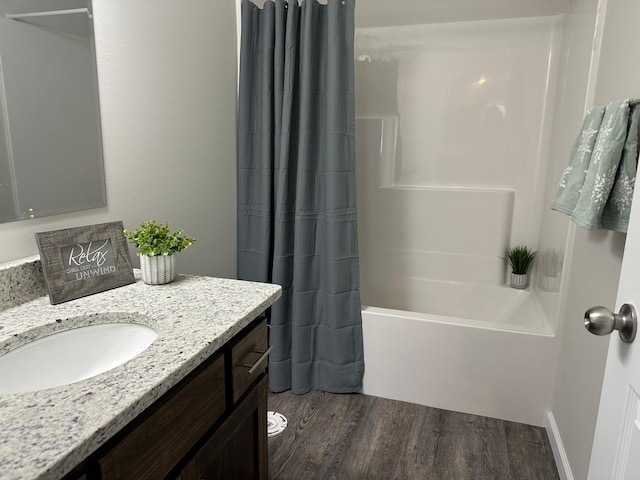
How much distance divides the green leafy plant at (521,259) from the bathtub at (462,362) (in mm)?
378

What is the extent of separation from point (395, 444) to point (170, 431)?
130 cm

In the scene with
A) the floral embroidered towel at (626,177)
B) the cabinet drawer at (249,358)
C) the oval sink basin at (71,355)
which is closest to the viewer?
the oval sink basin at (71,355)

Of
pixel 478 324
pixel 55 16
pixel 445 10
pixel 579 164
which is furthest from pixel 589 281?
pixel 55 16

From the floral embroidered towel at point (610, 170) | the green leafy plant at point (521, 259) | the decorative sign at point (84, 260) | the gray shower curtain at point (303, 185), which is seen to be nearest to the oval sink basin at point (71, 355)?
the decorative sign at point (84, 260)

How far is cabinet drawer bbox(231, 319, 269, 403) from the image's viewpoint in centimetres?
107

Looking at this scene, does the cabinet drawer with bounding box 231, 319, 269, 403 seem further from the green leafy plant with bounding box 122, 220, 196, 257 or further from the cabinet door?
the green leafy plant with bounding box 122, 220, 196, 257

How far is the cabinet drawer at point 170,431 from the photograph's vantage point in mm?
711

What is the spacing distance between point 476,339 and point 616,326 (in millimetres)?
1271

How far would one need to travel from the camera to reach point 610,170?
120 centimetres

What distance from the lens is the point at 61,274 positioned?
3.80 feet

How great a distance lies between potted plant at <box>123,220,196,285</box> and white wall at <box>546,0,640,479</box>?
1.34m

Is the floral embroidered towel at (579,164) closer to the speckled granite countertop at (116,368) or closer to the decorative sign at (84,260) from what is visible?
the speckled granite countertop at (116,368)

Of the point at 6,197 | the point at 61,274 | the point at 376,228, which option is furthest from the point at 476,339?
the point at 6,197

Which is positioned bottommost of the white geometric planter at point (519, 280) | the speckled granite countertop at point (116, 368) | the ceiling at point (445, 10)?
the white geometric planter at point (519, 280)
